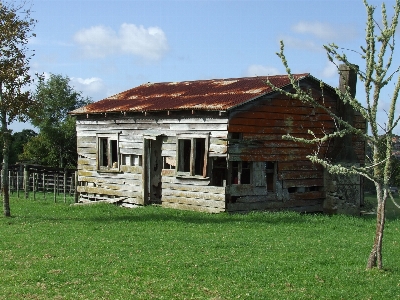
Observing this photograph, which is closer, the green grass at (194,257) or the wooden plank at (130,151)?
the green grass at (194,257)

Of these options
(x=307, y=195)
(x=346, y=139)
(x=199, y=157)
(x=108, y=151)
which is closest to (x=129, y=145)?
(x=108, y=151)

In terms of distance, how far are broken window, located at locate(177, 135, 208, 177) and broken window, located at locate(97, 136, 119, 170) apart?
3.47 meters

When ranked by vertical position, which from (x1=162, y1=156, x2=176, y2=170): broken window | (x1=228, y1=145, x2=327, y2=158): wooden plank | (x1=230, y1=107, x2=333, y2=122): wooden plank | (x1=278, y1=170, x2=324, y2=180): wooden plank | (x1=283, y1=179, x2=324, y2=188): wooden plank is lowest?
(x1=283, y1=179, x2=324, y2=188): wooden plank

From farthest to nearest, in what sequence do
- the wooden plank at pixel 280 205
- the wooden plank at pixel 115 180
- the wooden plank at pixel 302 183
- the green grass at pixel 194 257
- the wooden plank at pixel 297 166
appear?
1. the wooden plank at pixel 115 180
2. the wooden plank at pixel 302 183
3. the wooden plank at pixel 297 166
4. the wooden plank at pixel 280 205
5. the green grass at pixel 194 257

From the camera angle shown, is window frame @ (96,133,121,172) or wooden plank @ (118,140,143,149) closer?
wooden plank @ (118,140,143,149)

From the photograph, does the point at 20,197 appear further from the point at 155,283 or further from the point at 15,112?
the point at 155,283

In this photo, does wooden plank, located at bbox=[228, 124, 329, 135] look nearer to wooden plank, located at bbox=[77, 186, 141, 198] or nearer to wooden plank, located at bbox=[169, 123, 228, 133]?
wooden plank, located at bbox=[169, 123, 228, 133]

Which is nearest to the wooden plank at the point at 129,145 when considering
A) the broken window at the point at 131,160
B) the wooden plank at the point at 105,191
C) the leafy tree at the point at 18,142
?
the broken window at the point at 131,160

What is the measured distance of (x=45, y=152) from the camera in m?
46.5

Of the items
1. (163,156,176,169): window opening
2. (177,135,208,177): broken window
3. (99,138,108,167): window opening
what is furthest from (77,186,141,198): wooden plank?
(177,135,208,177): broken window

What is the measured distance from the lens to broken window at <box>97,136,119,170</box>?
26.8 m

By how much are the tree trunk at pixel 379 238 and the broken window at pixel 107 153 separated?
52.4ft

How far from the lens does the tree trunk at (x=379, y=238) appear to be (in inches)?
470

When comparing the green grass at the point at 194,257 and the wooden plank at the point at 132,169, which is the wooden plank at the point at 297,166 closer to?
the green grass at the point at 194,257
